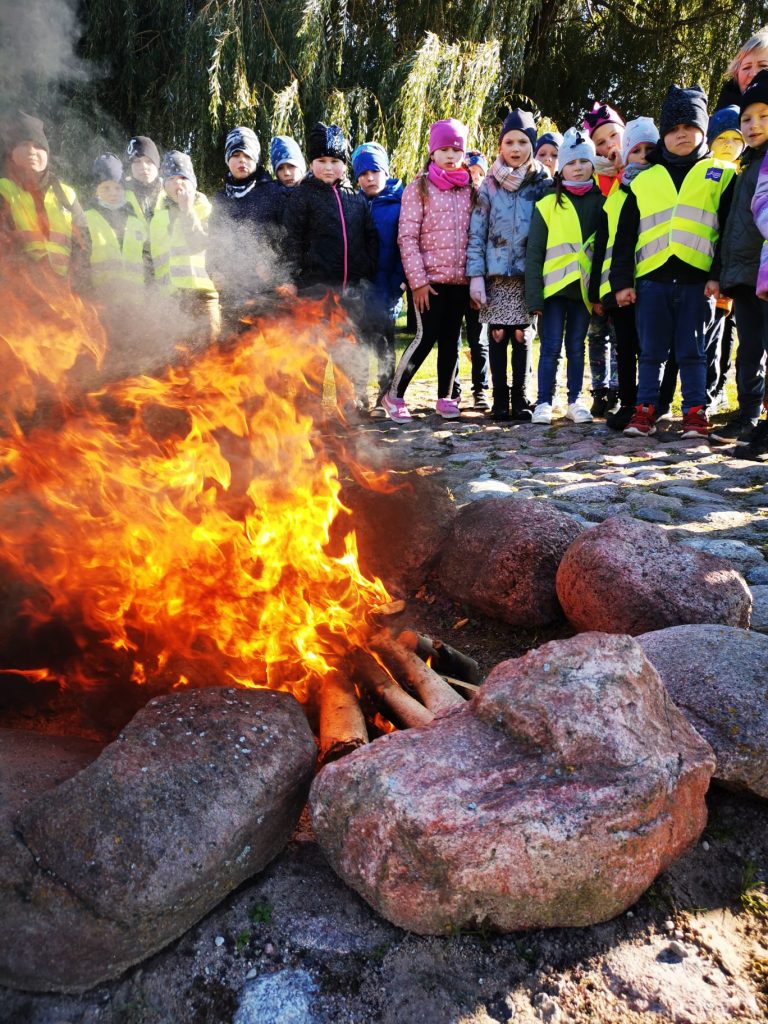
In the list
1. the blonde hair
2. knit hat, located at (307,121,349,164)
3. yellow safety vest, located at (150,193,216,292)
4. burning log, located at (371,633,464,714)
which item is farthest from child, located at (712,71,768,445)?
yellow safety vest, located at (150,193,216,292)

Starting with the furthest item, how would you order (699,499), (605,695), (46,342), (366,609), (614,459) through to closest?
(614,459) < (46,342) < (699,499) < (366,609) < (605,695)

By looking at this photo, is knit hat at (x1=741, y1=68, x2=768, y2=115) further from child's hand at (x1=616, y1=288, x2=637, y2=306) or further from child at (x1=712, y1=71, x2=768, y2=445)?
child's hand at (x1=616, y1=288, x2=637, y2=306)

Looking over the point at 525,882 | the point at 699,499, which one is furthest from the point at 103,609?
the point at 699,499

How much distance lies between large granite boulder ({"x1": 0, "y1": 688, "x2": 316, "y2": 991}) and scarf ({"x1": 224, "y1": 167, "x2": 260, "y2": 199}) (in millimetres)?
6011

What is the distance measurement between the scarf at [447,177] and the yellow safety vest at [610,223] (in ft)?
4.61

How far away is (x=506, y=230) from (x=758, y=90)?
7.60 ft

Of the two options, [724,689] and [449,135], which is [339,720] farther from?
[449,135]

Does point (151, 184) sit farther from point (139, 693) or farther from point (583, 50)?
point (583, 50)

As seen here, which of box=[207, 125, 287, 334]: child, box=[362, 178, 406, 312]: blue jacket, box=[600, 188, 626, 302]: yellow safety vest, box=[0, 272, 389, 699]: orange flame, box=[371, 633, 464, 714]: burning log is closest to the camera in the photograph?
box=[371, 633, 464, 714]: burning log

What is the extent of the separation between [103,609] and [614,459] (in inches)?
163

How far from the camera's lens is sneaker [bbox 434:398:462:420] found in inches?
291

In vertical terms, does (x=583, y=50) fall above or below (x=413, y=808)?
above

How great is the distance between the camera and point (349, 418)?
24.4 feet

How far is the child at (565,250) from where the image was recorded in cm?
631
